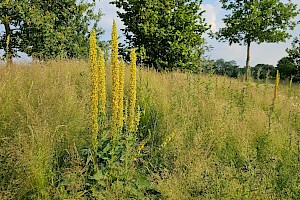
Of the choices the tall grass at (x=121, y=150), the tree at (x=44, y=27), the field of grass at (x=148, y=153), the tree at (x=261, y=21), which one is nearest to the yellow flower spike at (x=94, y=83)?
the tall grass at (x=121, y=150)

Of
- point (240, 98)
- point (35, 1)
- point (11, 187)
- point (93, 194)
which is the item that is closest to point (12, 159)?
point (11, 187)

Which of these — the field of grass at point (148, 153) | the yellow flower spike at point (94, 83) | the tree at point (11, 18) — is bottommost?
the field of grass at point (148, 153)

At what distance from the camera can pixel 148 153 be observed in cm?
424

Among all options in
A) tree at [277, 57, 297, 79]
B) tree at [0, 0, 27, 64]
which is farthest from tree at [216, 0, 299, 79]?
tree at [0, 0, 27, 64]

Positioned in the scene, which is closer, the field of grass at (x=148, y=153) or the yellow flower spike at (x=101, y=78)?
the field of grass at (x=148, y=153)

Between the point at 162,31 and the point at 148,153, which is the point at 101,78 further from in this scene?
the point at 162,31

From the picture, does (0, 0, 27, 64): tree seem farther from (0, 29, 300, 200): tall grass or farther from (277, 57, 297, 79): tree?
(277, 57, 297, 79): tree

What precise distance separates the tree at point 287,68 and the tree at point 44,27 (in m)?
17.8

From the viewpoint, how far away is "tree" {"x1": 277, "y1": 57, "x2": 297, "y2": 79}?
26.0m

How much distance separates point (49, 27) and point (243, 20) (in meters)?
13.3

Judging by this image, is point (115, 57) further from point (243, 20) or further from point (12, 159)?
point (243, 20)

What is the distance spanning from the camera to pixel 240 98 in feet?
21.5

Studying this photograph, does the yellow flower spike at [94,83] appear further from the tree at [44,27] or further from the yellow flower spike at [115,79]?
the tree at [44,27]

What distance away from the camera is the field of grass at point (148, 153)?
10.3 feet
